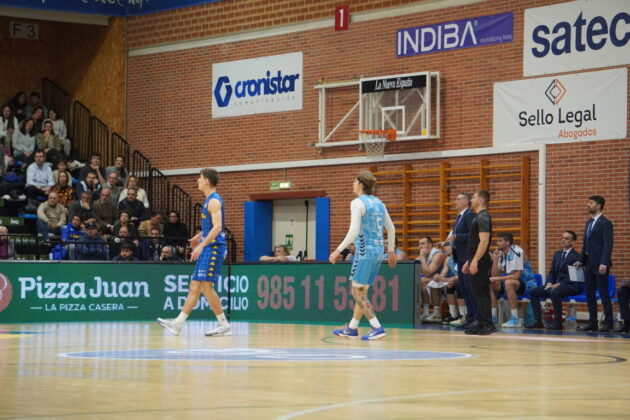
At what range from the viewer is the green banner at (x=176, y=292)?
17.4m

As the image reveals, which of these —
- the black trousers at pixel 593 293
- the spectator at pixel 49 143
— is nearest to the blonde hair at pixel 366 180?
the black trousers at pixel 593 293

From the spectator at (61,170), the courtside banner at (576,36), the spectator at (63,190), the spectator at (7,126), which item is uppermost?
the courtside banner at (576,36)

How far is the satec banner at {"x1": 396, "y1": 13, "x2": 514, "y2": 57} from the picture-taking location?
20.9 meters

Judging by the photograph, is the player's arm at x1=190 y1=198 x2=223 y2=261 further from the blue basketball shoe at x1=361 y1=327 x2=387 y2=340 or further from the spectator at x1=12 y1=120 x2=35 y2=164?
the spectator at x1=12 y1=120 x2=35 y2=164

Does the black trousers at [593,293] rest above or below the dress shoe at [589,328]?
above

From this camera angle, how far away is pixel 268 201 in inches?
987

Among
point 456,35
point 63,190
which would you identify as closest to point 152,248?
point 63,190

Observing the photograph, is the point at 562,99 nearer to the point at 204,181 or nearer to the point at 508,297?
the point at 508,297

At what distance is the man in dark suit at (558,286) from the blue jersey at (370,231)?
19.7 feet

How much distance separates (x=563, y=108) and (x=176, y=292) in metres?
7.92

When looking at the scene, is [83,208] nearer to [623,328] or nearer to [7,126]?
[7,126]

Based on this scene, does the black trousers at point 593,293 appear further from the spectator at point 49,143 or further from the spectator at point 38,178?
the spectator at point 49,143

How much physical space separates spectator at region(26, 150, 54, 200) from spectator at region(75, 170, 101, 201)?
26.6 inches

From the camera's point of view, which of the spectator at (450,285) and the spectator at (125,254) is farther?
the spectator at (125,254)
